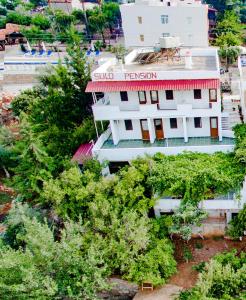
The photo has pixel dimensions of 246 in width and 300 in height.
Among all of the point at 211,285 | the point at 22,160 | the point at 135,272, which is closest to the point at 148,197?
the point at 135,272

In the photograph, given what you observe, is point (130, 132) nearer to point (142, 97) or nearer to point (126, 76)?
point (142, 97)

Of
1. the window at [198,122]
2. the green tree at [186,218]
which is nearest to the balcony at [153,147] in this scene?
the window at [198,122]

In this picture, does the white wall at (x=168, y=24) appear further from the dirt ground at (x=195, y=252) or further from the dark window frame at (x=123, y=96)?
the dirt ground at (x=195, y=252)

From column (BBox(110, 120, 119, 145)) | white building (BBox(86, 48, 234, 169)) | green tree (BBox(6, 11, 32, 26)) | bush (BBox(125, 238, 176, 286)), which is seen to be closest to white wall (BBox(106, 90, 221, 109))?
Answer: white building (BBox(86, 48, 234, 169))

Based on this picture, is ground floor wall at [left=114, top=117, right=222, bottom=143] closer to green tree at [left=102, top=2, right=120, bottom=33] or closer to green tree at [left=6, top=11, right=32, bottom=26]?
green tree at [left=102, top=2, right=120, bottom=33]

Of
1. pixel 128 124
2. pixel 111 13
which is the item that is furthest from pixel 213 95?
pixel 111 13
